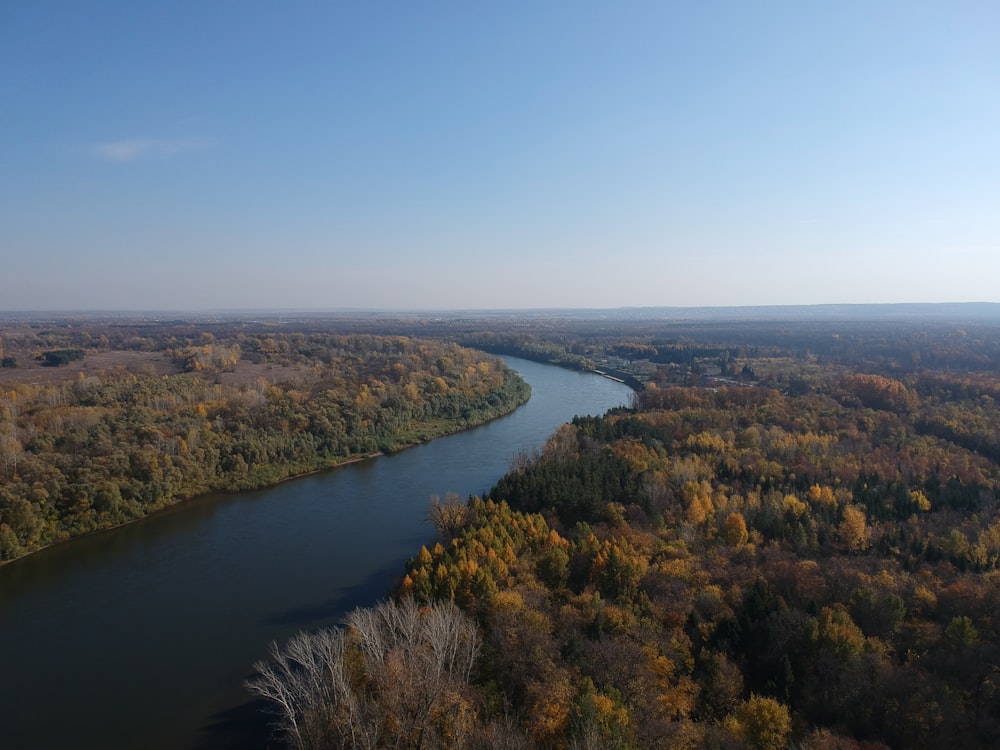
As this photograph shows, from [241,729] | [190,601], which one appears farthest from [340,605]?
[241,729]

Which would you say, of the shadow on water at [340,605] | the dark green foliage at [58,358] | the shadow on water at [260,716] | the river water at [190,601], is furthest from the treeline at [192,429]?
the shadow on water at [260,716]

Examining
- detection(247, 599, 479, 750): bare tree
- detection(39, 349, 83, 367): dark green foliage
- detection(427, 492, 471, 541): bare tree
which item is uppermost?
detection(39, 349, 83, 367): dark green foliage

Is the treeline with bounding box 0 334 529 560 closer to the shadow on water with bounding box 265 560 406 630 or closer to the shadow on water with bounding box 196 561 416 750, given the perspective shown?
the shadow on water with bounding box 265 560 406 630

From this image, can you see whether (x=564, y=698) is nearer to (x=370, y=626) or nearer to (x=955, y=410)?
(x=370, y=626)

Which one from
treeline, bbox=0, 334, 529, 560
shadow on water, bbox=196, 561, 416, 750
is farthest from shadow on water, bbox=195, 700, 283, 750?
treeline, bbox=0, 334, 529, 560

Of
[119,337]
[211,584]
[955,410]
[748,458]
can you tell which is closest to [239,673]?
[211,584]
